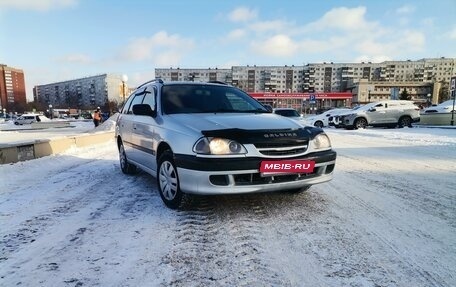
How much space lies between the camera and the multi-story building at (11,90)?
328 ft

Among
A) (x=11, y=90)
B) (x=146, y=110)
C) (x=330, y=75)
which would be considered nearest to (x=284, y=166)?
(x=146, y=110)

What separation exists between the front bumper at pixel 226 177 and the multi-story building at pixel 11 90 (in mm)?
115829

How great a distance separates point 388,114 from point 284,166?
19.1 meters

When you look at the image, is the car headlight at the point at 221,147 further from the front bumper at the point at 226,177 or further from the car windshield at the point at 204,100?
the car windshield at the point at 204,100

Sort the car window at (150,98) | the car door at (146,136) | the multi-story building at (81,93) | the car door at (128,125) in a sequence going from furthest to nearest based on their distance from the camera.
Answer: the multi-story building at (81,93) → the car door at (128,125) → the car window at (150,98) → the car door at (146,136)

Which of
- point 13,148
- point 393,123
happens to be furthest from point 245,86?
point 13,148

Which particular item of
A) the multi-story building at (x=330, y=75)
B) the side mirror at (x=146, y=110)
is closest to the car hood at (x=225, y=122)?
the side mirror at (x=146, y=110)

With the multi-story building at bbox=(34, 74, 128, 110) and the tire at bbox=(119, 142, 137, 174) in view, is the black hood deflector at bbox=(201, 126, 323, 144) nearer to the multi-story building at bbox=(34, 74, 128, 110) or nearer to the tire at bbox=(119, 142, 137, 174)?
the tire at bbox=(119, 142, 137, 174)

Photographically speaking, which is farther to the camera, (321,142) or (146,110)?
(146,110)

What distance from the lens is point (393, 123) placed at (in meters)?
20.1

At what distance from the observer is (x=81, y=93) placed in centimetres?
11756

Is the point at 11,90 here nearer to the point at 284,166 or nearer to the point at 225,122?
the point at 225,122

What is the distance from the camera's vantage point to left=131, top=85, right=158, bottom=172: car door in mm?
4523

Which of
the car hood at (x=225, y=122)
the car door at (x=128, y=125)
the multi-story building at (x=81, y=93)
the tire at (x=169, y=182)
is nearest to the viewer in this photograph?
the car hood at (x=225, y=122)
